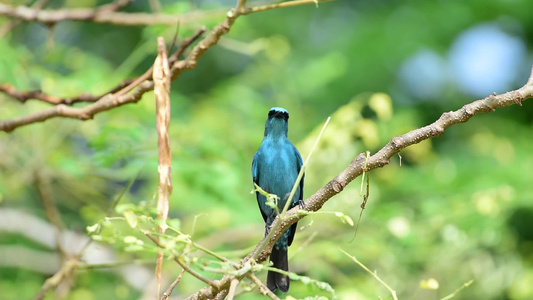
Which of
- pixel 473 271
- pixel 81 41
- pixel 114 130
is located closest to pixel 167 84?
pixel 114 130

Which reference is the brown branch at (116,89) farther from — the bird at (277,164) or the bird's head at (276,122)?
the bird at (277,164)

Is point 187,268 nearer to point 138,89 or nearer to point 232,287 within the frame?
point 232,287

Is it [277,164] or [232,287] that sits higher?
[277,164]

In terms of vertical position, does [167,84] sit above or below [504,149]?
below

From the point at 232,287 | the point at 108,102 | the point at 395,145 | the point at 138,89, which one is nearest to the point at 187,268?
the point at 232,287

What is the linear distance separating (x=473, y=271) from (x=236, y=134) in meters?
2.78

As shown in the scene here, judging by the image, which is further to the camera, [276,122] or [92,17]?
[92,17]

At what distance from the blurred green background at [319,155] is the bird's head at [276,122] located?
0.54 meters

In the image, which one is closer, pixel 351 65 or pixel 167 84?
pixel 167 84

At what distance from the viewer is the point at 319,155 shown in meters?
5.22

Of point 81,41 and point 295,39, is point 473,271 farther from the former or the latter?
point 81,41

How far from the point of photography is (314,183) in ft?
17.6

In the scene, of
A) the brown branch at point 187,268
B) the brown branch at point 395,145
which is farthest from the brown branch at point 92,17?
the brown branch at point 187,268

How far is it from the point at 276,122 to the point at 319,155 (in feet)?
4.97
